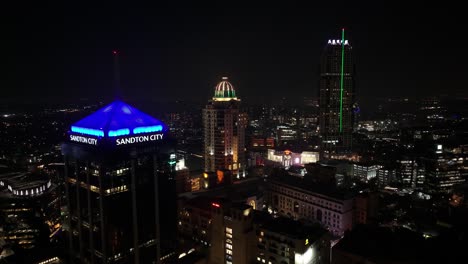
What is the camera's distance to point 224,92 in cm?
4862

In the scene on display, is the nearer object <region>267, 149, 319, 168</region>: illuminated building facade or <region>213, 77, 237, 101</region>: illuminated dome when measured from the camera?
<region>213, 77, 237, 101</region>: illuminated dome

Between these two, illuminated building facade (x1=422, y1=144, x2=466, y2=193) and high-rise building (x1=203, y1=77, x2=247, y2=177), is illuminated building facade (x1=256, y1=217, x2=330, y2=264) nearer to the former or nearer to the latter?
high-rise building (x1=203, y1=77, x2=247, y2=177)

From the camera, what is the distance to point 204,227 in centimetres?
2997

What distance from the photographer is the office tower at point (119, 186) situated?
19234 millimetres

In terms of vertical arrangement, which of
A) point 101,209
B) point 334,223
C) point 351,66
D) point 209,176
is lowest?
point 334,223

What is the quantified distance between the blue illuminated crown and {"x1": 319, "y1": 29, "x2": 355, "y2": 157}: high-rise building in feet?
171

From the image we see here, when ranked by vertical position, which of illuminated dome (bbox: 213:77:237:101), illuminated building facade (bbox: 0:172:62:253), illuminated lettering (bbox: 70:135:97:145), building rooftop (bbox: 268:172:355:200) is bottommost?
illuminated building facade (bbox: 0:172:62:253)

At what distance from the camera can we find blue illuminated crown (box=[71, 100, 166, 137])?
19.2 metres

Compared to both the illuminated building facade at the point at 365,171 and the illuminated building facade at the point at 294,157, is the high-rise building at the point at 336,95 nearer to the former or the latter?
the illuminated building facade at the point at 294,157

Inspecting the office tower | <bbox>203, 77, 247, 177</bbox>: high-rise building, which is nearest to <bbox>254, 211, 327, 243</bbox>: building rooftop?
the office tower

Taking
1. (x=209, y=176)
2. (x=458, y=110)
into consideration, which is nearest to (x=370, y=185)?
(x=209, y=176)

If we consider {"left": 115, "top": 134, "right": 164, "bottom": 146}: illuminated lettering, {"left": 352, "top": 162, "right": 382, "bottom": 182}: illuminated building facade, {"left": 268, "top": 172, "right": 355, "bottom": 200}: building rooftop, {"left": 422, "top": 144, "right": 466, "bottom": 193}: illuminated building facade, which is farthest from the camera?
{"left": 352, "top": 162, "right": 382, "bottom": 182}: illuminated building facade

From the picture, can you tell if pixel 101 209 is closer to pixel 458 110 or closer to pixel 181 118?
pixel 181 118

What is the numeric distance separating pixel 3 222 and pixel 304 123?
92.9m
